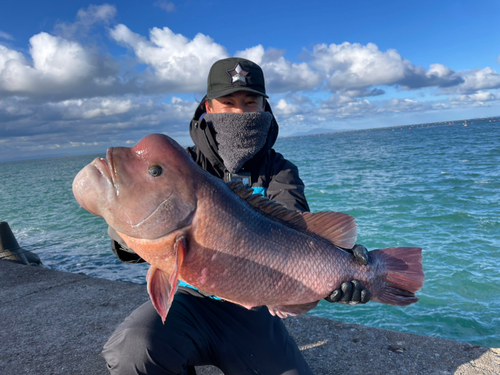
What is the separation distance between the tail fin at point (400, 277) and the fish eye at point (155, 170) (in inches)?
62.7

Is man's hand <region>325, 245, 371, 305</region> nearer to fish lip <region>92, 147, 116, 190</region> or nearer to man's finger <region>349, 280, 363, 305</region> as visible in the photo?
man's finger <region>349, 280, 363, 305</region>

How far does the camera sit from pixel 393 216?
13.0m

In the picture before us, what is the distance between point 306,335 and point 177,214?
239 cm

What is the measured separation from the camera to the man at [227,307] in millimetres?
2336

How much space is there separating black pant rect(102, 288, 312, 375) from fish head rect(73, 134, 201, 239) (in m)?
0.94

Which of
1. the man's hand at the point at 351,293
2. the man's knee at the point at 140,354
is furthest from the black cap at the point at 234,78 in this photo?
the man's knee at the point at 140,354

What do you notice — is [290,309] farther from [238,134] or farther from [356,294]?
[238,134]

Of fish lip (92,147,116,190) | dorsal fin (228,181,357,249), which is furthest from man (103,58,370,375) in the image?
fish lip (92,147,116,190)

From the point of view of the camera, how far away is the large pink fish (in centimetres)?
185

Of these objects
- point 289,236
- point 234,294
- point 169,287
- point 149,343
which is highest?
point 289,236

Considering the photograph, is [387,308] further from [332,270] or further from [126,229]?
[126,229]

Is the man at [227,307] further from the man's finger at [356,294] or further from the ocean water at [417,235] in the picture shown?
the ocean water at [417,235]

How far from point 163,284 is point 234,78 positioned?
1955mm

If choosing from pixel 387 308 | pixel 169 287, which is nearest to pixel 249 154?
pixel 169 287
